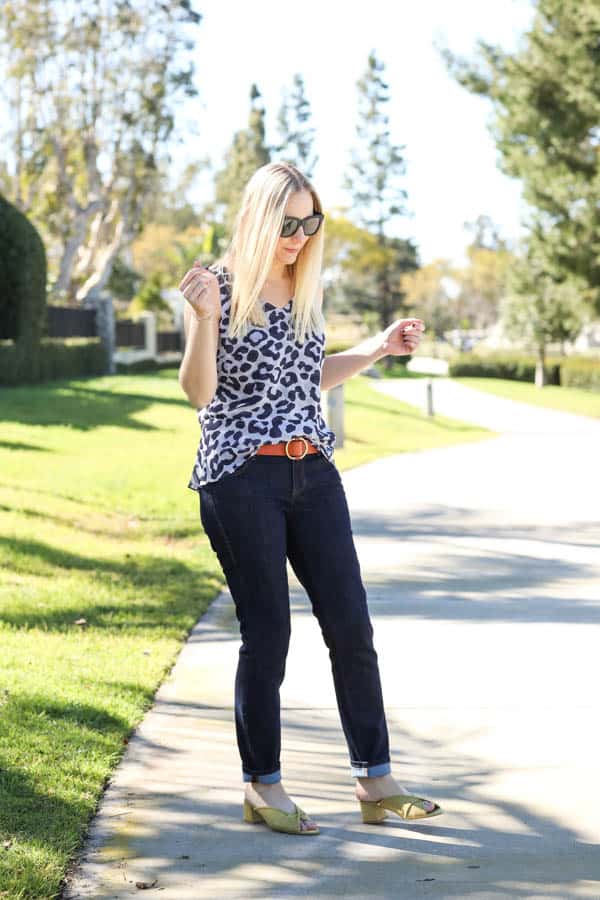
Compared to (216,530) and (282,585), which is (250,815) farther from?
(216,530)

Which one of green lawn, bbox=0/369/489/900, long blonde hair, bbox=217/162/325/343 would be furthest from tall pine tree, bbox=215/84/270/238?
long blonde hair, bbox=217/162/325/343

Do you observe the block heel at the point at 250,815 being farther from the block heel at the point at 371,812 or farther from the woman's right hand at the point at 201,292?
the woman's right hand at the point at 201,292

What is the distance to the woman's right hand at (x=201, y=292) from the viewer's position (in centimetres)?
370

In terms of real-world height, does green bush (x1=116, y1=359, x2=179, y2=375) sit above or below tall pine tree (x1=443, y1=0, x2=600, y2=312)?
below

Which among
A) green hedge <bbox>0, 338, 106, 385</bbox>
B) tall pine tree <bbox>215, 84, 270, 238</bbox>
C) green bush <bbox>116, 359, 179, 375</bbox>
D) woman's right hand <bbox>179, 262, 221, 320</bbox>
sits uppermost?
tall pine tree <bbox>215, 84, 270, 238</bbox>

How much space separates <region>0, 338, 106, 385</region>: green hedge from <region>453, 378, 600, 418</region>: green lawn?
36.8ft

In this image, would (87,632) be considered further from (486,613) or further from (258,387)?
(258,387)

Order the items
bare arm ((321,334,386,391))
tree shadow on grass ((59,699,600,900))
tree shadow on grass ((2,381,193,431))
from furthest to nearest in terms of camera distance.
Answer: tree shadow on grass ((2,381,193,431))
bare arm ((321,334,386,391))
tree shadow on grass ((59,699,600,900))

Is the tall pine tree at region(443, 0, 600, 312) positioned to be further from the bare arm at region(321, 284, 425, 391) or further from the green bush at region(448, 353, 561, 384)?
the bare arm at region(321, 284, 425, 391)

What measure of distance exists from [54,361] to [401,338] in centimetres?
2603

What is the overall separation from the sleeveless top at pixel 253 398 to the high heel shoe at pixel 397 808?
A: 1.01 m

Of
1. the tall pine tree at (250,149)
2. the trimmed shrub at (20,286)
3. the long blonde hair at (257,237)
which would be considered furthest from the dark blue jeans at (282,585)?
the tall pine tree at (250,149)

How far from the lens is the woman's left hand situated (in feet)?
14.3

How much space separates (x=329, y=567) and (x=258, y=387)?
1.78ft
